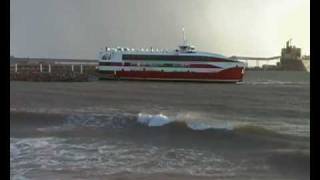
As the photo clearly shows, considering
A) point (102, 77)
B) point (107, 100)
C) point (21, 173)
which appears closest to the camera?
point (21, 173)

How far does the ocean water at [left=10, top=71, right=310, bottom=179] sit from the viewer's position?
2.37 m

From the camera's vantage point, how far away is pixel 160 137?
4.61 metres

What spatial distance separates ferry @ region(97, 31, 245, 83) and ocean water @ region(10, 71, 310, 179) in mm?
891

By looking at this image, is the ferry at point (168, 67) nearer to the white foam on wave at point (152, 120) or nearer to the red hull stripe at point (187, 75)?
the red hull stripe at point (187, 75)

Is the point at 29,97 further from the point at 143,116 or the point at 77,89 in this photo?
the point at 143,116

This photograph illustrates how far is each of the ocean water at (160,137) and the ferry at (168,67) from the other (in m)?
0.89

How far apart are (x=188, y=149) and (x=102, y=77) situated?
35.3ft

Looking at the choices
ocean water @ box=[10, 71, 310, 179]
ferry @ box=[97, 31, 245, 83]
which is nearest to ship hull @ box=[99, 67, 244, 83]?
ferry @ box=[97, 31, 245, 83]

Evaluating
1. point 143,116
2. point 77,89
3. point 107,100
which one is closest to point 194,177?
point 143,116

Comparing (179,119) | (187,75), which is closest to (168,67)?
(187,75)

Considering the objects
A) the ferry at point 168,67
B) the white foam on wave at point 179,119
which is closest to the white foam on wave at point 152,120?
the white foam on wave at point 179,119
